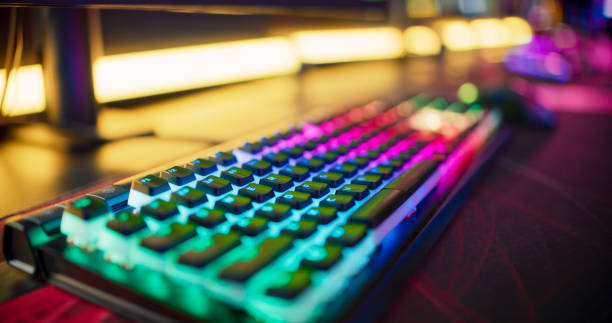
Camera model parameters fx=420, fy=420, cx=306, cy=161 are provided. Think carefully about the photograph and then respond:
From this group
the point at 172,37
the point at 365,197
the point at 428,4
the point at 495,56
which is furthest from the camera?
the point at 495,56

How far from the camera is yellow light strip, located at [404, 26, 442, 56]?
1.31 metres

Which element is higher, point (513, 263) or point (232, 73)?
point (232, 73)

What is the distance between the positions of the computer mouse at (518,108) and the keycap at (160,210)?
68 cm

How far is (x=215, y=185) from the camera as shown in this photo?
1.11ft

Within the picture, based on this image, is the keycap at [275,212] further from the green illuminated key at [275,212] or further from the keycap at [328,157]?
the keycap at [328,157]

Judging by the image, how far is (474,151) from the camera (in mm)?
547

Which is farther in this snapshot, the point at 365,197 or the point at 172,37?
the point at 172,37

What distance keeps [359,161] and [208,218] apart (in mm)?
189

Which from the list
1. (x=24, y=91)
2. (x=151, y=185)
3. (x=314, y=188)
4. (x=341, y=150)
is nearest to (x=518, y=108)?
(x=341, y=150)

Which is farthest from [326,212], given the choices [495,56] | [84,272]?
[495,56]

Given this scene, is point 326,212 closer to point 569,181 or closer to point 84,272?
point 84,272

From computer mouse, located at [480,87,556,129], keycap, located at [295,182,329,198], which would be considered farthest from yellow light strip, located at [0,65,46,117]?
computer mouse, located at [480,87,556,129]

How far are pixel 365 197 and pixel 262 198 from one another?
0.29ft

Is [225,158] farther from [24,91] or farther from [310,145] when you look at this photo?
[24,91]
